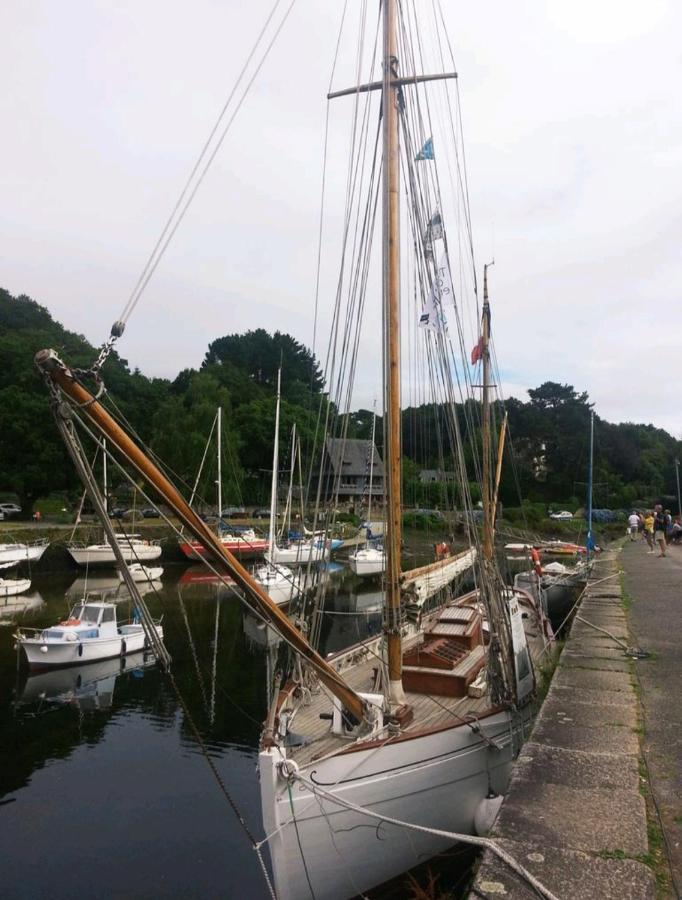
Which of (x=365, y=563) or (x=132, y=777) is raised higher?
(x=365, y=563)

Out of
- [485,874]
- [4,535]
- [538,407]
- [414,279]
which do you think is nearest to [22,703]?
[414,279]

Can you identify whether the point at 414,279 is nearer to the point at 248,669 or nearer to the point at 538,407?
the point at 248,669

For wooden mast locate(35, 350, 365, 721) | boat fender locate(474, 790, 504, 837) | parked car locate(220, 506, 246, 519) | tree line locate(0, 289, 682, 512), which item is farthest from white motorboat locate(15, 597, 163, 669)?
parked car locate(220, 506, 246, 519)

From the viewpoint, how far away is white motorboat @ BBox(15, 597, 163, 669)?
19234 mm

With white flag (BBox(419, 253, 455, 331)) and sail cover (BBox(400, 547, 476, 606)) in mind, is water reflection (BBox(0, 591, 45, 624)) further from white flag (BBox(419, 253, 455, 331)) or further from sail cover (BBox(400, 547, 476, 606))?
white flag (BBox(419, 253, 455, 331))

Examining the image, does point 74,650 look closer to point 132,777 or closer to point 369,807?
point 132,777

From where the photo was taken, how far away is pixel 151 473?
5.74 metres

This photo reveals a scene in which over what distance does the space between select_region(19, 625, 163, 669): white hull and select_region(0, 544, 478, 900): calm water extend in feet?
1.09

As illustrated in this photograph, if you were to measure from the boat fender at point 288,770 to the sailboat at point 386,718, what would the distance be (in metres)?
0.01

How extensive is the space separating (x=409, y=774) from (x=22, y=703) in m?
12.7

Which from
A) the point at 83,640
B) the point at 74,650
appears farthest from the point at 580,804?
→ the point at 83,640

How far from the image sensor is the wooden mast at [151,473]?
537 centimetres

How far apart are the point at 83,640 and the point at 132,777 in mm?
8324

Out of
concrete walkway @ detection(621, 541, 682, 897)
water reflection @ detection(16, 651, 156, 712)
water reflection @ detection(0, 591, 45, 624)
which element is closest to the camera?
concrete walkway @ detection(621, 541, 682, 897)
